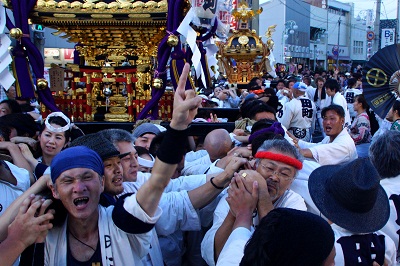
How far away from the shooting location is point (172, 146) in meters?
1.68

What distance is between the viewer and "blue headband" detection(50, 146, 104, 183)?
1796mm

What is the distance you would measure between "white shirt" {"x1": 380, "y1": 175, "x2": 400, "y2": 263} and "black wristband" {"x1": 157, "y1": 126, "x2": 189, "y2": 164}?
45.1 inches

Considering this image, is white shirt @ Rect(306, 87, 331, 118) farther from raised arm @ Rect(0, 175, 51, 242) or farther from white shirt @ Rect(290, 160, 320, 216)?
raised arm @ Rect(0, 175, 51, 242)

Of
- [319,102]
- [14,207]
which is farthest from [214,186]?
[319,102]

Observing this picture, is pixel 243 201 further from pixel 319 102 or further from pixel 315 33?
pixel 315 33

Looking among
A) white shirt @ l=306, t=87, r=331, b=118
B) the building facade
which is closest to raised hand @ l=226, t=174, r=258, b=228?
white shirt @ l=306, t=87, r=331, b=118

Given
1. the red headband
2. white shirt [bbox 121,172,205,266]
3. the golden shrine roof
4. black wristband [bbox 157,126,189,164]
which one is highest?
the golden shrine roof

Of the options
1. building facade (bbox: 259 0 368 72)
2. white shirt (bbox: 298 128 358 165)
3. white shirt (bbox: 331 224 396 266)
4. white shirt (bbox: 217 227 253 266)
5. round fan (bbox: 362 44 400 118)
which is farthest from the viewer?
building facade (bbox: 259 0 368 72)

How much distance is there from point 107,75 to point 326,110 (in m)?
3.02

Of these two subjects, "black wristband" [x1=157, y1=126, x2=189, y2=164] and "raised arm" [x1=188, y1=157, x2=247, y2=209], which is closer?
"black wristband" [x1=157, y1=126, x2=189, y2=164]

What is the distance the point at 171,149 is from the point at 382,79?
3.05 meters

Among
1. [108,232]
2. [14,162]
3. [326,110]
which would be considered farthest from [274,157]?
[326,110]

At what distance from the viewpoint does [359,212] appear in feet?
5.90

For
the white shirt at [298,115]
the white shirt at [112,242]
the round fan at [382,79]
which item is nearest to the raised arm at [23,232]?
the white shirt at [112,242]
